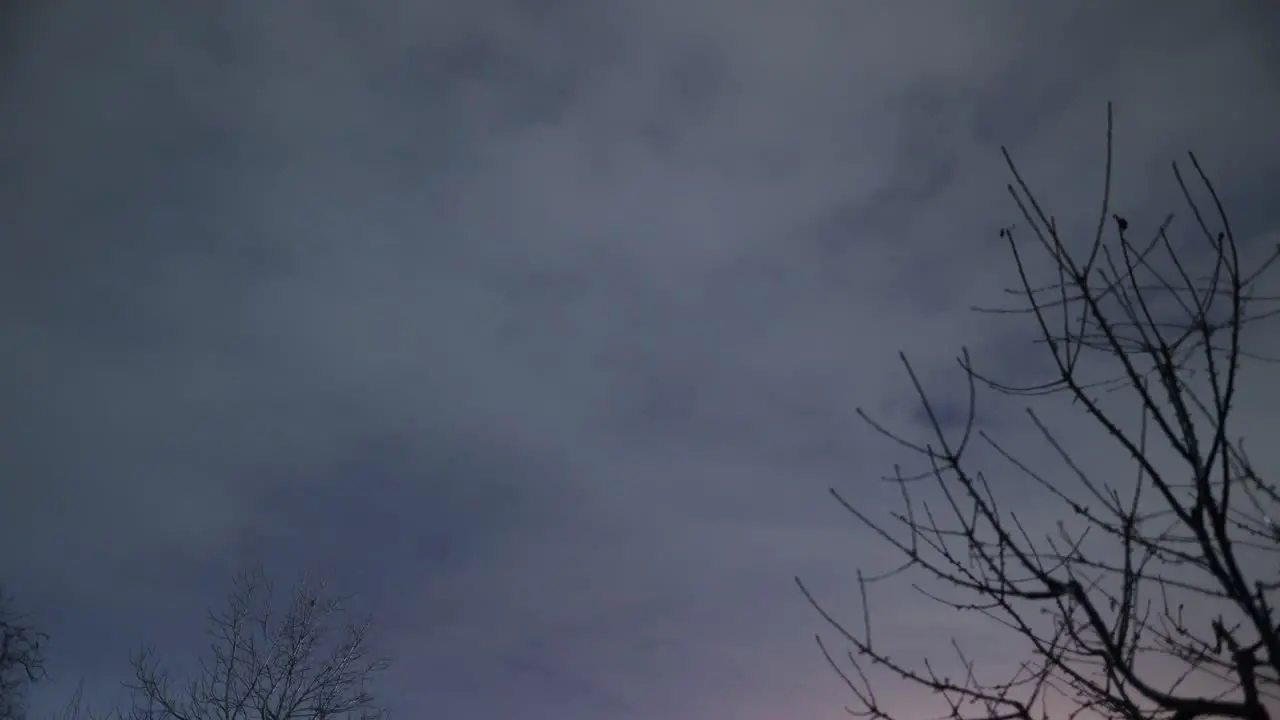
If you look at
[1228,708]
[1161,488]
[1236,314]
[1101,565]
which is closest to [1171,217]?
[1236,314]

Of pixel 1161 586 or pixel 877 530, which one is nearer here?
pixel 877 530

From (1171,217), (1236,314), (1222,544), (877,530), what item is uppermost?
(1171,217)

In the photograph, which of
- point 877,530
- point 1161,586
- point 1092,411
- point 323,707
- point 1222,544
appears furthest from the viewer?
point 323,707

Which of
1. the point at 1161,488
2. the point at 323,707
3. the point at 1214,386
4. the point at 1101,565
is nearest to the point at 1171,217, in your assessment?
the point at 1214,386

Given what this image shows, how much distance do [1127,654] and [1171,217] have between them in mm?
1841

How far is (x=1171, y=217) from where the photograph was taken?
2.83m

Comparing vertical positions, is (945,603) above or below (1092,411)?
below

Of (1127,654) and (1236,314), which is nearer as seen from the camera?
(1236,314)

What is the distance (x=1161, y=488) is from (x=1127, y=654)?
1230 mm

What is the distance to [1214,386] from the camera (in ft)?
8.04

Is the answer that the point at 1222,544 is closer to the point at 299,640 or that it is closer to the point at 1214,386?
the point at 1214,386

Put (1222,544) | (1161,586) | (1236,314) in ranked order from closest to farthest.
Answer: (1222,544) < (1236,314) < (1161,586)

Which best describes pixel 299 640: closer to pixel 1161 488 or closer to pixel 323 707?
pixel 323 707

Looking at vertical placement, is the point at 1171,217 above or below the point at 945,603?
above
